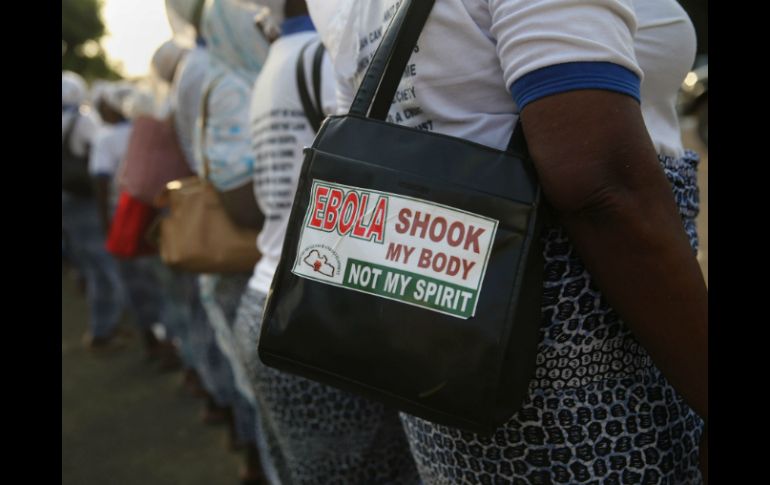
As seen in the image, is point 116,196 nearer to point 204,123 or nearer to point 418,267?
point 204,123

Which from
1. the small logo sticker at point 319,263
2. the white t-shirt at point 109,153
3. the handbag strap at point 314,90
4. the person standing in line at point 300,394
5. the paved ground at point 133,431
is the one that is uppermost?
the handbag strap at point 314,90

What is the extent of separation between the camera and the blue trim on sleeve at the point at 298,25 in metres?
1.72

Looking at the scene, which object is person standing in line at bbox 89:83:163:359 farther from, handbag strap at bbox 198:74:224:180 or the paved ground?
handbag strap at bbox 198:74:224:180

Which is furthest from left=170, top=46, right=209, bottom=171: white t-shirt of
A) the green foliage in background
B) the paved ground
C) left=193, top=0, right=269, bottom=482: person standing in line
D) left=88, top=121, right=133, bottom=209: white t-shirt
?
the green foliage in background

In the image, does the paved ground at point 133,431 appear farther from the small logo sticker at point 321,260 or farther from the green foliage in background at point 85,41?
the green foliage in background at point 85,41

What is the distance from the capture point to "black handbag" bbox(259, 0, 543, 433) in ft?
2.84

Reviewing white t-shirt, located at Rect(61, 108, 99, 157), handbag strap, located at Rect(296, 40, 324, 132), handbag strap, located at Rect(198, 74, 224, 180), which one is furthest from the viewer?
white t-shirt, located at Rect(61, 108, 99, 157)

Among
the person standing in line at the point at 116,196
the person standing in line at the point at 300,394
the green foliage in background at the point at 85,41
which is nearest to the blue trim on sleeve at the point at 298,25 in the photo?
the person standing in line at the point at 300,394

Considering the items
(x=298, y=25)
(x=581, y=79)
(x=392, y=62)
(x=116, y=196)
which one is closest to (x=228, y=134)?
(x=298, y=25)

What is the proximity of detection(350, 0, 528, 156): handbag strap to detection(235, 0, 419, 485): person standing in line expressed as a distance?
63 cm

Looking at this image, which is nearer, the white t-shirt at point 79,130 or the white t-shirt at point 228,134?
the white t-shirt at point 228,134

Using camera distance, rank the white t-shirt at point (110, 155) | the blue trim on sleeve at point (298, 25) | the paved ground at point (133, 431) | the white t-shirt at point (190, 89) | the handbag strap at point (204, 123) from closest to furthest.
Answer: the blue trim on sleeve at point (298, 25) < the handbag strap at point (204, 123) < the white t-shirt at point (190, 89) < the paved ground at point (133, 431) < the white t-shirt at point (110, 155)
